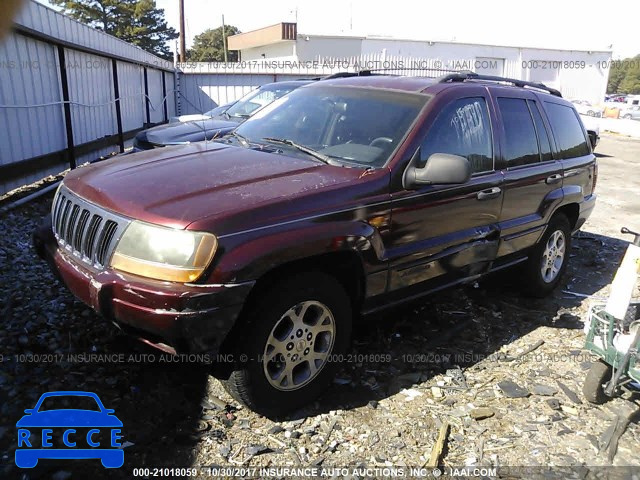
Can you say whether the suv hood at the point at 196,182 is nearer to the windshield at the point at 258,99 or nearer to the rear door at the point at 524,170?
the rear door at the point at 524,170

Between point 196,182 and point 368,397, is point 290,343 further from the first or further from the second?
point 196,182

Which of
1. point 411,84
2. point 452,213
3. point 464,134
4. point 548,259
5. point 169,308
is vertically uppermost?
point 411,84

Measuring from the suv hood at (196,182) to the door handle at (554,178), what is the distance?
2.30m

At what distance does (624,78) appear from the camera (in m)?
82.8

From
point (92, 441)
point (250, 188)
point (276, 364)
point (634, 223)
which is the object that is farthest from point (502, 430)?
point (634, 223)

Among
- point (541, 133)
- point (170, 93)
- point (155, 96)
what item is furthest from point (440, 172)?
point (170, 93)

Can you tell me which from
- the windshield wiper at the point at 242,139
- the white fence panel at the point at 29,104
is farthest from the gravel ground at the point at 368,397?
the white fence panel at the point at 29,104

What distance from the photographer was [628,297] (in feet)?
10.6

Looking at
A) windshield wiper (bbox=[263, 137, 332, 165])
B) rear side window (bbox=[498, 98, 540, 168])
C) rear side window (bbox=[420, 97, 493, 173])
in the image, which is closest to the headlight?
windshield wiper (bbox=[263, 137, 332, 165])

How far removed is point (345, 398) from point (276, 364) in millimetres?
599

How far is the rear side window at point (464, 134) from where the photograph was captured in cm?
353

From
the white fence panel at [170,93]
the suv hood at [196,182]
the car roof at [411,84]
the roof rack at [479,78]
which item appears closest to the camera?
the suv hood at [196,182]

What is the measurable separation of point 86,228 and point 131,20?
5407 cm

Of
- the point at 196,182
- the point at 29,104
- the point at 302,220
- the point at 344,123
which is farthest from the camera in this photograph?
the point at 29,104
